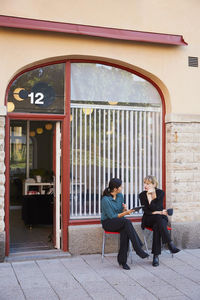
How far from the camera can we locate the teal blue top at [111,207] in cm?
671

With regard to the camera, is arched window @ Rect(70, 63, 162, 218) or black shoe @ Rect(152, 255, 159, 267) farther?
arched window @ Rect(70, 63, 162, 218)

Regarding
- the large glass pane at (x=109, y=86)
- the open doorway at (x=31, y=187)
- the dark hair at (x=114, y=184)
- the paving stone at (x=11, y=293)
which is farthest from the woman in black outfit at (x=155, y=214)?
the paving stone at (x=11, y=293)

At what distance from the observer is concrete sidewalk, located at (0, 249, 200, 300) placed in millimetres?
5215

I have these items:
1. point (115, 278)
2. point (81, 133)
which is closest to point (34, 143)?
point (81, 133)

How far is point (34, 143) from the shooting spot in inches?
537

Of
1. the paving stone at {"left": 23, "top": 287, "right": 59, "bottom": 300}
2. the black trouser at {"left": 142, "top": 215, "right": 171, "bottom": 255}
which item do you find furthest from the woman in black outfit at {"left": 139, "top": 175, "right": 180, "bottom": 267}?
the paving stone at {"left": 23, "top": 287, "right": 59, "bottom": 300}

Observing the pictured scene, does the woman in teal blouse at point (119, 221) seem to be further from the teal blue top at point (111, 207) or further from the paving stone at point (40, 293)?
the paving stone at point (40, 293)

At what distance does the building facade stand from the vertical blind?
2 centimetres

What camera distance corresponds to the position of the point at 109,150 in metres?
7.62

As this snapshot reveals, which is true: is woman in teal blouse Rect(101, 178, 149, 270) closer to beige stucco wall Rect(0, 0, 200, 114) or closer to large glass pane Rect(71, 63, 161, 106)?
large glass pane Rect(71, 63, 161, 106)

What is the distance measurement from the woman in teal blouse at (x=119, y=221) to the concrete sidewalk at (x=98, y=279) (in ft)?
0.88

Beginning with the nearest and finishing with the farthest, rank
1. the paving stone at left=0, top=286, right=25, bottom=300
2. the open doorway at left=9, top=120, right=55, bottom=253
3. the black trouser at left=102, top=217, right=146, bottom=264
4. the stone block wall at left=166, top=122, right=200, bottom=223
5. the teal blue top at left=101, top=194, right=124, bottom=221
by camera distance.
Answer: the paving stone at left=0, top=286, right=25, bottom=300 → the black trouser at left=102, top=217, right=146, bottom=264 → the teal blue top at left=101, top=194, right=124, bottom=221 → the stone block wall at left=166, top=122, right=200, bottom=223 → the open doorway at left=9, top=120, right=55, bottom=253

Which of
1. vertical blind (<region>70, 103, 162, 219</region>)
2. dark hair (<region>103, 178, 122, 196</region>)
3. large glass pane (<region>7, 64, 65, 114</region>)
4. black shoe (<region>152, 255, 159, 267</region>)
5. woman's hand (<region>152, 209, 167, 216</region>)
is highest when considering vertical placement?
large glass pane (<region>7, 64, 65, 114</region>)

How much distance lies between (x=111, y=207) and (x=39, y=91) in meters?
2.36
